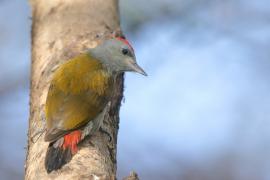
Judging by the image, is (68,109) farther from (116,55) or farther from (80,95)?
(116,55)

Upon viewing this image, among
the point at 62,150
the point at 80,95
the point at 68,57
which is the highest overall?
the point at 68,57

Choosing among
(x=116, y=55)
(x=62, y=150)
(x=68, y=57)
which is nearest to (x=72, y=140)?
(x=62, y=150)

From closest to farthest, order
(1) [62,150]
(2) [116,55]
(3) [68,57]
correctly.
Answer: (1) [62,150], (3) [68,57], (2) [116,55]

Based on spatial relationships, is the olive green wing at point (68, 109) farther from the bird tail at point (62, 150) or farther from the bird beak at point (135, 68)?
the bird beak at point (135, 68)

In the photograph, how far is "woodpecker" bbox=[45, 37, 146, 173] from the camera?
468 cm

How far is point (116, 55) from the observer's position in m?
5.83

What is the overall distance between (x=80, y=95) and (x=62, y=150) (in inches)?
28.1

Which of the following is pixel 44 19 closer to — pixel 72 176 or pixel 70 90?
pixel 70 90

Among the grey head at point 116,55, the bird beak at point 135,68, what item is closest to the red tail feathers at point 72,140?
the grey head at point 116,55

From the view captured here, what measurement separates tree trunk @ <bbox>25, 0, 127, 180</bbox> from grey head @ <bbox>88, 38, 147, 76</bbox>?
0.31ft

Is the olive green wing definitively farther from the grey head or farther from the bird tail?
the grey head

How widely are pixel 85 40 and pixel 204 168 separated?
2.97 metres

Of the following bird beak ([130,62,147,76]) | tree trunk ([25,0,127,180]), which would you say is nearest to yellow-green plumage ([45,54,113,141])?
tree trunk ([25,0,127,180])

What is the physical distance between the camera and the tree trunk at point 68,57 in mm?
4516
